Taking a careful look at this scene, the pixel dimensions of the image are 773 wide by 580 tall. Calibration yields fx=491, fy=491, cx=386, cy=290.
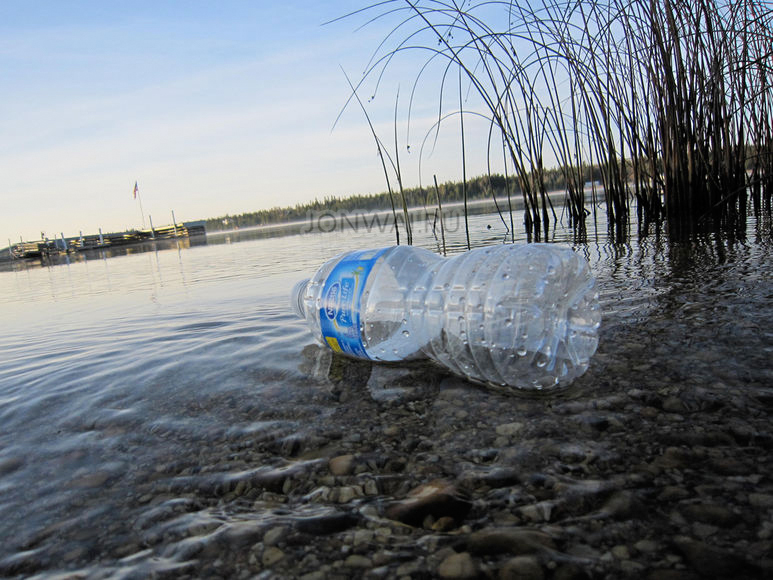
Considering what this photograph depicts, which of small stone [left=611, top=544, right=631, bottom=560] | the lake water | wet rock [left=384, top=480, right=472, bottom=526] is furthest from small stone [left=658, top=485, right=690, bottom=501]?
the lake water

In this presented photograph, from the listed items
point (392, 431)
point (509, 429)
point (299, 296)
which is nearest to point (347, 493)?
point (392, 431)

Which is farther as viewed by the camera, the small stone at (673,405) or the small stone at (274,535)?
the small stone at (673,405)

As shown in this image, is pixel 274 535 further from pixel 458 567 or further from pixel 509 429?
pixel 509 429

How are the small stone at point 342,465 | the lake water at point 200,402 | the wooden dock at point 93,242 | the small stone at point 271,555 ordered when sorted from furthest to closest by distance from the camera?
Result: the wooden dock at point 93,242, the small stone at point 342,465, the lake water at point 200,402, the small stone at point 271,555

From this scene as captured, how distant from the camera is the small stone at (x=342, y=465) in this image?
86cm

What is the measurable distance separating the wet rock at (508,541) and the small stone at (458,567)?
16mm

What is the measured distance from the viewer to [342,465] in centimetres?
88

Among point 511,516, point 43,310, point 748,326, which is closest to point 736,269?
point 748,326

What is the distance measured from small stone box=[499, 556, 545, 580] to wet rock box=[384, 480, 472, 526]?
11 centimetres

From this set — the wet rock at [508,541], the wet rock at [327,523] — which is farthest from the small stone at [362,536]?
the wet rock at [508,541]

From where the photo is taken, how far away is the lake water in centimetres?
75

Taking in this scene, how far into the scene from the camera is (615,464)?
78 centimetres

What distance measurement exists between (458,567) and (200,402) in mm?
900

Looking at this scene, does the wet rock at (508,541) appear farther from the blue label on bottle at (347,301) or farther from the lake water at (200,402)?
the blue label on bottle at (347,301)
